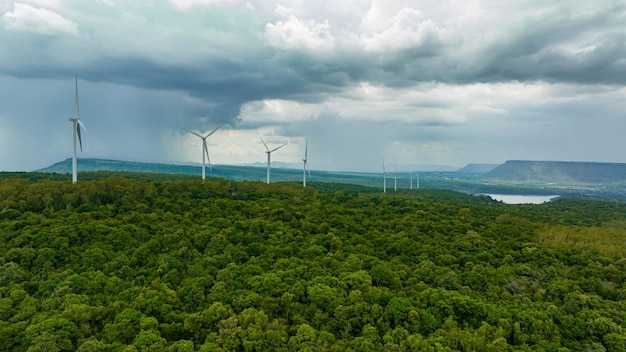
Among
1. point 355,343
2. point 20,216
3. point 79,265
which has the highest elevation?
point 20,216

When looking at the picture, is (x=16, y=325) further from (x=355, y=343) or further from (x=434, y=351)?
(x=434, y=351)

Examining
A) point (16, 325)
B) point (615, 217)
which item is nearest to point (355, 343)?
point (16, 325)

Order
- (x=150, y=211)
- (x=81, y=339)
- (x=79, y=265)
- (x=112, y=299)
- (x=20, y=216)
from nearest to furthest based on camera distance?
1. (x=81, y=339)
2. (x=112, y=299)
3. (x=79, y=265)
4. (x=20, y=216)
5. (x=150, y=211)

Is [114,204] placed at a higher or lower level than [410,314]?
higher

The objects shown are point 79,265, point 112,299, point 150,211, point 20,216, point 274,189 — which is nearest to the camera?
point 112,299

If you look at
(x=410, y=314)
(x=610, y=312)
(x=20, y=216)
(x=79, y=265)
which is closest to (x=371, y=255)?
(x=410, y=314)

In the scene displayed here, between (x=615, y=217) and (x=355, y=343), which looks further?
(x=615, y=217)
